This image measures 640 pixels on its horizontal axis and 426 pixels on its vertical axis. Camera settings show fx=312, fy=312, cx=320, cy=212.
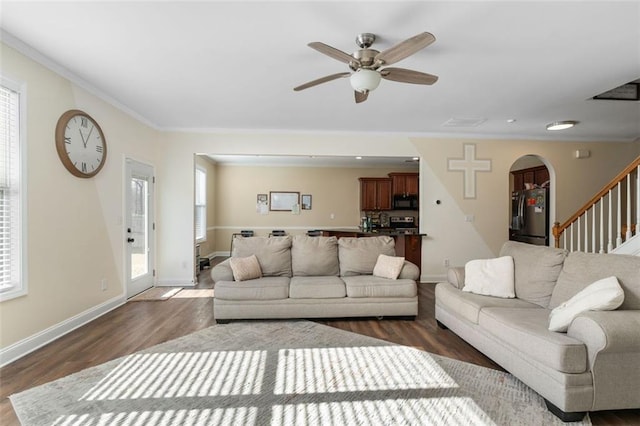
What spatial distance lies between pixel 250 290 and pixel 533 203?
226 inches

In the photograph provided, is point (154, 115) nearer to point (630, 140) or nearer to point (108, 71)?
point (108, 71)

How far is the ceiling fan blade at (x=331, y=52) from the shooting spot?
2.11 metres

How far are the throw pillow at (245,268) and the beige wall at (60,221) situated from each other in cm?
160

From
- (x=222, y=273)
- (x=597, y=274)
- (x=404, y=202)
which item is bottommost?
(x=222, y=273)

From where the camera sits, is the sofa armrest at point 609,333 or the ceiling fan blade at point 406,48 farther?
the ceiling fan blade at point 406,48

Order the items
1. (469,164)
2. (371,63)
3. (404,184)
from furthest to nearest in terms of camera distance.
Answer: (404,184)
(469,164)
(371,63)

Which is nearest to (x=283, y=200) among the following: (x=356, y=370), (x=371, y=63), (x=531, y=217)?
(x=531, y=217)

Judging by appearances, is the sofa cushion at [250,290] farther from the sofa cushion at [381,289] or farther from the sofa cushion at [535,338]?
the sofa cushion at [535,338]

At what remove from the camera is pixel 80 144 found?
3.40 metres

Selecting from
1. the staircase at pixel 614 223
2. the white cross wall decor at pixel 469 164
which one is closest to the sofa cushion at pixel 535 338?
the staircase at pixel 614 223

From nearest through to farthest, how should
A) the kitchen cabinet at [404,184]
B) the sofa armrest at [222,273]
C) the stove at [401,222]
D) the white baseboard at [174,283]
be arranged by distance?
the sofa armrest at [222,273]
the white baseboard at [174,283]
the kitchen cabinet at [404,184]
the stove at [401,222]

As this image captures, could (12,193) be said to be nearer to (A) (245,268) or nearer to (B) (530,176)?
(A) (245,268)

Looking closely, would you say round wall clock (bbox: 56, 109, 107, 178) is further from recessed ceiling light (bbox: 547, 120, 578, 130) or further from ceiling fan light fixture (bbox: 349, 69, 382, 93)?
recessed ceiling light (bbox: 547, 120, 578, 130)

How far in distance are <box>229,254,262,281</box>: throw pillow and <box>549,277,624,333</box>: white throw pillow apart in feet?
9.39
